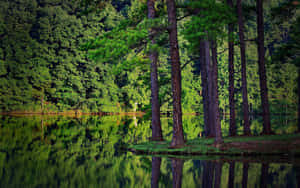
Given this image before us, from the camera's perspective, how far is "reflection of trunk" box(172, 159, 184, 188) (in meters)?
10.0

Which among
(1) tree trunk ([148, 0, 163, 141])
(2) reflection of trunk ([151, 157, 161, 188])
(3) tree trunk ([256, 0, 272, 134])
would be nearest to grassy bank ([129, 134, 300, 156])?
(2) reflection of trunk ([151, 157, 161, 188])

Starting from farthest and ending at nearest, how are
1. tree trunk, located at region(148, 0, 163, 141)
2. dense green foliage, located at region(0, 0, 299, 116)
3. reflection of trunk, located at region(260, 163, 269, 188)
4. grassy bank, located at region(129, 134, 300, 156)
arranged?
dense green foliage, located at region(0, 0, 299, 116), tree trunk, located at region(148, 0, 163, 141), grassy bank, located at region(129, 134, 300, 156), reflection of trunk, located at region(260, 163, 269, 188)

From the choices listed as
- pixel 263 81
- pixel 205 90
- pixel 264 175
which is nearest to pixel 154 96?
pixel 205 90

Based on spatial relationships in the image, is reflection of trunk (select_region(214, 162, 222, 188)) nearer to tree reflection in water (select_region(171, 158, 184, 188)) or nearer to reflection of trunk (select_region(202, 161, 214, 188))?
reflection of trunk (select_region(202, 161, 214, 188))

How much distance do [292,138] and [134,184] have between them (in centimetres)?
889

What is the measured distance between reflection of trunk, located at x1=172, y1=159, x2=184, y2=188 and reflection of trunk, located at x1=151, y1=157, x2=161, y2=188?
46 centimetres

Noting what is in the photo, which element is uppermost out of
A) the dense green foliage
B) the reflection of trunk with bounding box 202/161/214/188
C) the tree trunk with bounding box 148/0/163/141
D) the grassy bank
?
the dense green foliage

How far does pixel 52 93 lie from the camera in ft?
195

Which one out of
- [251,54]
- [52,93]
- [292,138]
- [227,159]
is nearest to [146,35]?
[227,159]

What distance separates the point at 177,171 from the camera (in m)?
11.6

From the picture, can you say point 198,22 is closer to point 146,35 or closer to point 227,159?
point 146,35

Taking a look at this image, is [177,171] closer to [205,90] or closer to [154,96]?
[154,96]

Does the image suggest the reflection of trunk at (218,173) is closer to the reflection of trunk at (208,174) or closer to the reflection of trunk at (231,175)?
the reflection of trunk at (208,174)

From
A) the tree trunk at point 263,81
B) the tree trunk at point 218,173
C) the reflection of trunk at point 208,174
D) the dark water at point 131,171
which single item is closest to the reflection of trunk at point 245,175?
the dark water at point 131,171
